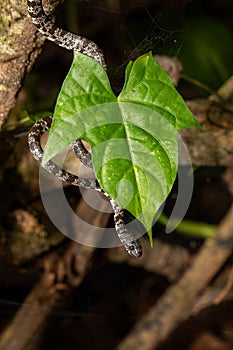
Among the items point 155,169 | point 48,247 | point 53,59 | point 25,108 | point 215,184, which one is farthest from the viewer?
point 53,59

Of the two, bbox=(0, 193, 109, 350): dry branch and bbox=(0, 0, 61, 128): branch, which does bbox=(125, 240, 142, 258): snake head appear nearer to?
bbox=(0, 0, 61, 128): branch

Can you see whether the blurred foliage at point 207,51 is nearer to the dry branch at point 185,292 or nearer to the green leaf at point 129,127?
the dry branch at point 185,292

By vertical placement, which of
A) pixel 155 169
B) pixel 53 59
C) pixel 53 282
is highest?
pixel 155 169

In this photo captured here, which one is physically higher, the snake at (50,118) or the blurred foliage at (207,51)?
the snake at (50,118)

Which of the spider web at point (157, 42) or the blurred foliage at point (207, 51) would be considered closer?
the spider web at point (157, 42)

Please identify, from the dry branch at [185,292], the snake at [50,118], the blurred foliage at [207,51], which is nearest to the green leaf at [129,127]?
the snake at [50,118]

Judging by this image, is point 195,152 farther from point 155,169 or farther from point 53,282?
point 155,169

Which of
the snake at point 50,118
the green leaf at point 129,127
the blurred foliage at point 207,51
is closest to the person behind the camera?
the green leaf at point 129,127

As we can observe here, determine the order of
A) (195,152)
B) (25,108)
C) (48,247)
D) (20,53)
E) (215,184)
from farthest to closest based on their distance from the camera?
(215,184) → (48,247) → (195,152) → (25,108) → (20,53)

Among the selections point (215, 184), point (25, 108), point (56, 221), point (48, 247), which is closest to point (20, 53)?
point (25, 108)
